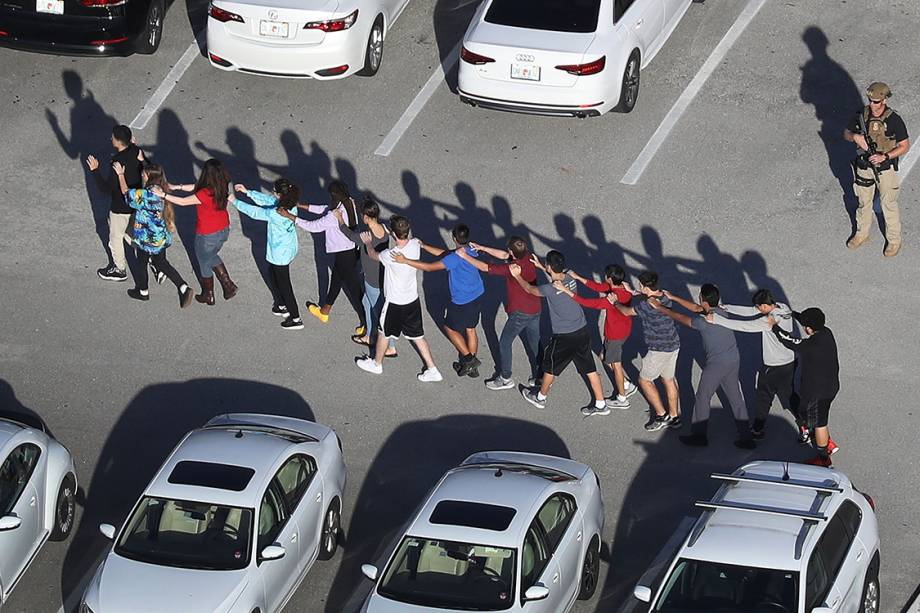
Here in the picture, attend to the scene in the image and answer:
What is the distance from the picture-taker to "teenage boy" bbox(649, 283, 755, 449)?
13.2 meters

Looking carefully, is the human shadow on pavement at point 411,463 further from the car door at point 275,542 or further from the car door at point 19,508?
the car door at point 19,508

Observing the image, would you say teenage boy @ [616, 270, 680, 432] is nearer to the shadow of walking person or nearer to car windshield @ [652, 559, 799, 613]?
car windshield @ [652, 559, 799, 613]

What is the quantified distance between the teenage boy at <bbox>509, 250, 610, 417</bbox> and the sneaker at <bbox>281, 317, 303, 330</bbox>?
266 centimetres

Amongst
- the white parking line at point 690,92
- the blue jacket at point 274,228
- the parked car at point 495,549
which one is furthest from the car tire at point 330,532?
the white parking line at point 690,92

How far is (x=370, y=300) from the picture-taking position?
48.5 ft

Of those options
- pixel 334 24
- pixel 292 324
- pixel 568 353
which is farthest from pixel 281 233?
pixel 334 24

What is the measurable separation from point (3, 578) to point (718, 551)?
569 cm

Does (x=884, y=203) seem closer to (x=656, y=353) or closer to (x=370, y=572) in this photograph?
(x=656, y=353)

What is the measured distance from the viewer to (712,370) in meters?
13.4

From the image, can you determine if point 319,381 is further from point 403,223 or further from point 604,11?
point 604,11

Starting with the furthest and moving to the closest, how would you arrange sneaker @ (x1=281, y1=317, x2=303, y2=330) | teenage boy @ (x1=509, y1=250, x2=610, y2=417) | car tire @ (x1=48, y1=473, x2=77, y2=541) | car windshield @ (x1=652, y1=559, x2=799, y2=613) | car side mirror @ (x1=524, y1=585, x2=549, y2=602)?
1. sneaker @ (x1=281, y1=317, x2=303, y2=330)
2. teenage boy @ (x1=509, y1=250, x2=610, y2=417)
3. car tire @ (x1=48, y1=473, x2=77, y2=541)
4. car side mirror @ (x1=524, y1=585, x2=549, y2=602)
5. car windshield @ (x1=652, y1=559, x2=799, y2=613)

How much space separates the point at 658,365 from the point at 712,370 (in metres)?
0.51

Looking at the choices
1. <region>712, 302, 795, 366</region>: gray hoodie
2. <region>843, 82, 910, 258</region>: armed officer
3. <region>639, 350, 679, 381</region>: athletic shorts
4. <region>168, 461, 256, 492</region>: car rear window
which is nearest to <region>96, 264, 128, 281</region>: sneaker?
<region>168, 461, 256, 492</region>: car rear window

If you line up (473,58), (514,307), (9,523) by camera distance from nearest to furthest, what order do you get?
(9,523) → (514,307) → (473,58)
